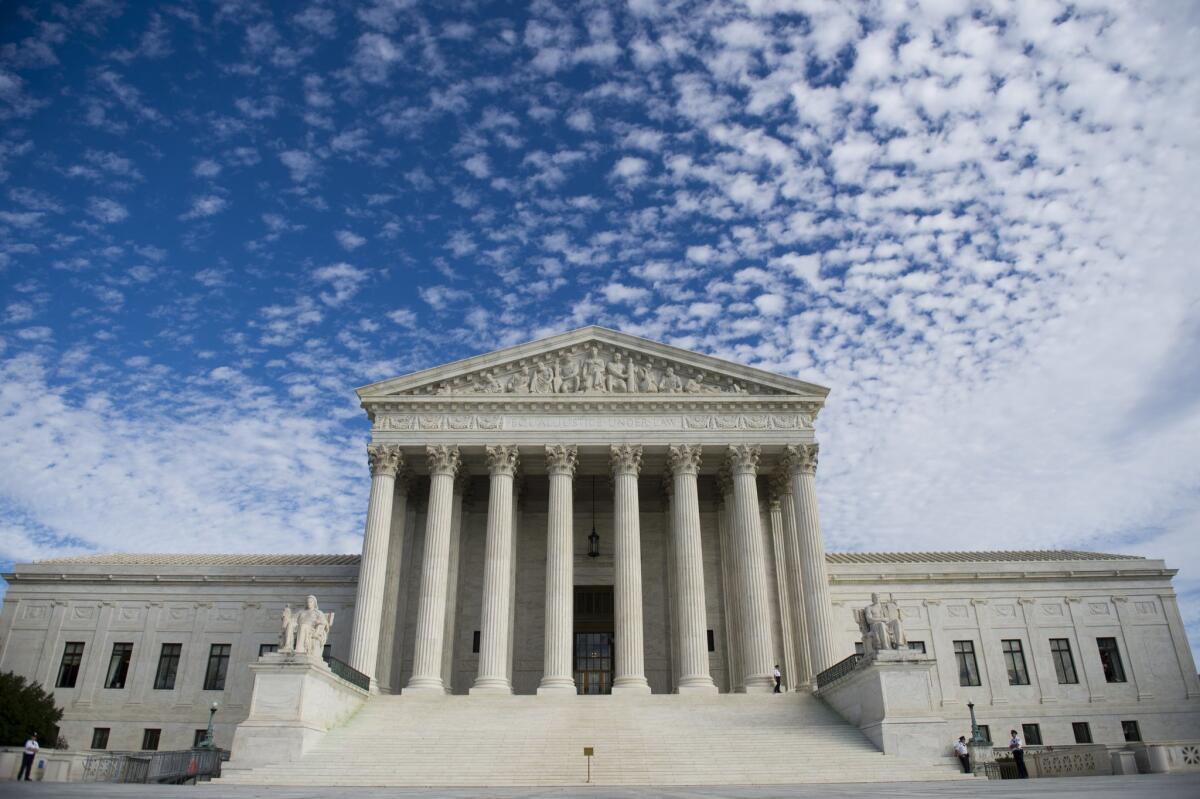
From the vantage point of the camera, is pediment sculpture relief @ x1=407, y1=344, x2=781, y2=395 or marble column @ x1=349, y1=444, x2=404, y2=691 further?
pediment sculpture relief @ x1=407, y1=344, x2=781, y2=395

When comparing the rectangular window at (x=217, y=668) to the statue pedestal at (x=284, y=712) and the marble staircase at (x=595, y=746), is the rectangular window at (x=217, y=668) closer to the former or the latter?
the marble staircase at (x=595, y=746)

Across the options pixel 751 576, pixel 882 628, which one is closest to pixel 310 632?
pixel 751 576

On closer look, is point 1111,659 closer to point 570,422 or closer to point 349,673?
point 570,422

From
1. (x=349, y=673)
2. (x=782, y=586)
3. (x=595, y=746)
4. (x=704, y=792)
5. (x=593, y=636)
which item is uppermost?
(x=782, y=586)

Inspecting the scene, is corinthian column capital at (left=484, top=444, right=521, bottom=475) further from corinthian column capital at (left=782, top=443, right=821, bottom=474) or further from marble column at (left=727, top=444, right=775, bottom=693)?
corinthian column capital at (left=782, top=443, right=821, bottom=474)

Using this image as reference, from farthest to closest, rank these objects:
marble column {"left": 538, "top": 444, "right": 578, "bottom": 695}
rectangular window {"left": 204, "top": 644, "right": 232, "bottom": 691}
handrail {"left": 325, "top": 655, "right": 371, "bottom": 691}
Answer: rectangular window {"left": 204, "top": 644, "right": 232, "bottom": 691}
marble column {"left": 538, "top": 444, "right": 578, "bottom": 695}
handrail {"left": 325, "top": 655, "right": 371, "bottom": 691}

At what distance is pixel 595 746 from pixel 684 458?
48.9 ft

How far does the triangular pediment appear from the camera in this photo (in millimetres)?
39250

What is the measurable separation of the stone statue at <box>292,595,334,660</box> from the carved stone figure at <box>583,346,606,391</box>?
51.8 ft

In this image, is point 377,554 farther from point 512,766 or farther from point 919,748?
point 919,748

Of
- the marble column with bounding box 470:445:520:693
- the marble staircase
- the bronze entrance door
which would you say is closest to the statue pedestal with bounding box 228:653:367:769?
the marble staircase

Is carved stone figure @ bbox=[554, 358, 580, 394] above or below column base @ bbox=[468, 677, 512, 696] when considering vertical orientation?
above

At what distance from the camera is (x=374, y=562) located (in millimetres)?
36531

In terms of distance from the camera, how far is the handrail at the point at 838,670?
97.9ft
